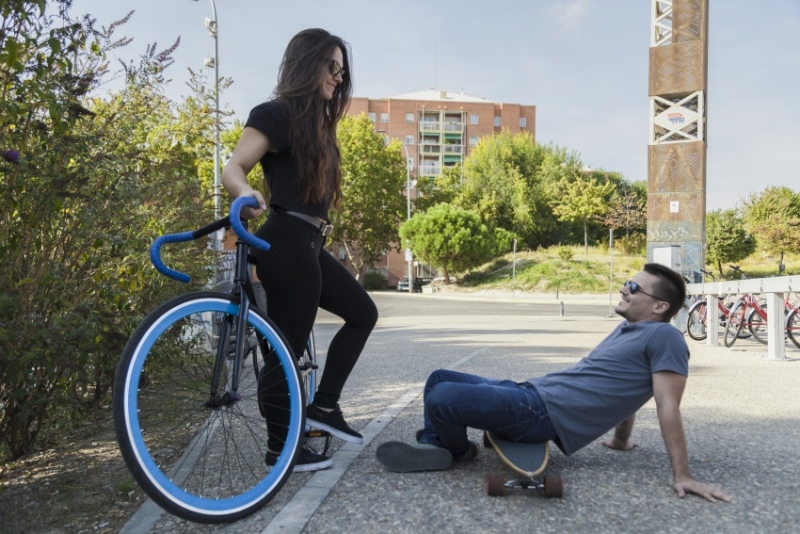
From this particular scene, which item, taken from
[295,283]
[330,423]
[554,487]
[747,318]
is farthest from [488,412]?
[747,318]

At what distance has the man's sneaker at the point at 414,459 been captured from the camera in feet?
9.52

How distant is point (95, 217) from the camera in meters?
3.51

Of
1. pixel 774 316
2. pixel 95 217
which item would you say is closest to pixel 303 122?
pixel 95 217

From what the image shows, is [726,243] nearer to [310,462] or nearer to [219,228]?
[310,462]

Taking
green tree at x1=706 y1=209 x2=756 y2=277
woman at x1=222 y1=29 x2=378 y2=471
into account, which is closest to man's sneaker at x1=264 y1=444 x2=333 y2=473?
woman at x1=222 y1=29 x2=378 y2=471

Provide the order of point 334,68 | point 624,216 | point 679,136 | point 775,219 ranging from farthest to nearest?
point 624,216, point 775,219, point 679,136, point 334,68

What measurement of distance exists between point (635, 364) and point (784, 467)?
87 centimetres

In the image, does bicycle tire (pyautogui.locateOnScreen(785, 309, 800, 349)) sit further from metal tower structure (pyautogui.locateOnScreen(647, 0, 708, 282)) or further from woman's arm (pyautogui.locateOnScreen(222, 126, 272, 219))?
woman's arm (pyautogui.locateOnScreen(222, 126, 272, 219))

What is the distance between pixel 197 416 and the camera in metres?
2.71

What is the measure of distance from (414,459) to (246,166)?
1371mm

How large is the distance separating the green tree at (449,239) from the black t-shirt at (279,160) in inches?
1690

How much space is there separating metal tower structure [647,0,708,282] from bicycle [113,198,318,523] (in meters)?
13.0

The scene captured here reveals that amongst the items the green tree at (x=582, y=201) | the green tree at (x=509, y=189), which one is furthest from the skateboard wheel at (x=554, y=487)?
the green tree at (x=509, y=189)

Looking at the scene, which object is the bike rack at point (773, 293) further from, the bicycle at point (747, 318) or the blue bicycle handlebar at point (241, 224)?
the blue bicycle handlebar at point (241, 224)
